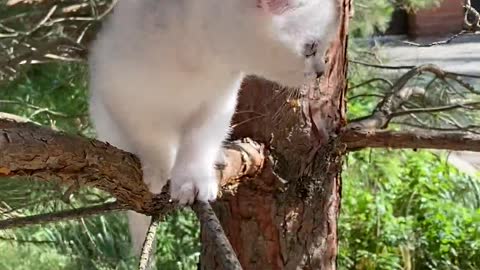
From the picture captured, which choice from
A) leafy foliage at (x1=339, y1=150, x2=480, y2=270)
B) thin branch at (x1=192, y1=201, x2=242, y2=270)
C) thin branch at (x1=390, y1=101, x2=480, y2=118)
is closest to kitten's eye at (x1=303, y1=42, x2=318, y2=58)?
thin branch at (x1=192, y1=201, x2=242, y2=270)

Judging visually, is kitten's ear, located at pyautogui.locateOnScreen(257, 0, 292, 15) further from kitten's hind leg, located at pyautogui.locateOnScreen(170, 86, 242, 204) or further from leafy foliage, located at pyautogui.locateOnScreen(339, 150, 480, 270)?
leafy foliage, located at pyautogui.locateOnScreen(339, 150, 480, 270)

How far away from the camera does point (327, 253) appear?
3.41 feet

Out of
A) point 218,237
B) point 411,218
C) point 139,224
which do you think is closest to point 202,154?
point 139,224

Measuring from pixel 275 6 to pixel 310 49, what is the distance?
2.3 inches

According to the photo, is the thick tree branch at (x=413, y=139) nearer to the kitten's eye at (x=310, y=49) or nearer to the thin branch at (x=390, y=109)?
the thin branch at (x=390, y=109)

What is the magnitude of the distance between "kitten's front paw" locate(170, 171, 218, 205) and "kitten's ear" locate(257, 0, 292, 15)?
21 centimetres

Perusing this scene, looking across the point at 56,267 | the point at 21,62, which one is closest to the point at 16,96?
the point at 21,62

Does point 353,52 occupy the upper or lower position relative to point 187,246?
upper

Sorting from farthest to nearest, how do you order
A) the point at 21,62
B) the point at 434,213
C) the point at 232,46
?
the point at 434,213 → the point at 21,62 → the point at 232,46

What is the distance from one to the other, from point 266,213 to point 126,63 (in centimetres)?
31

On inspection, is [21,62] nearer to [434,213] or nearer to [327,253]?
[327,253]

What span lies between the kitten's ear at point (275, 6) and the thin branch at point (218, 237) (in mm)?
171

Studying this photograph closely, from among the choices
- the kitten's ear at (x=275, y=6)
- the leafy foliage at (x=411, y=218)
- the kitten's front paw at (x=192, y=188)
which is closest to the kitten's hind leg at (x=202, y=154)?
the kitten's front paw at (x=192, y=188)

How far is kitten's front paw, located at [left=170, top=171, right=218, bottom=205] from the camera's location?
774 mm
